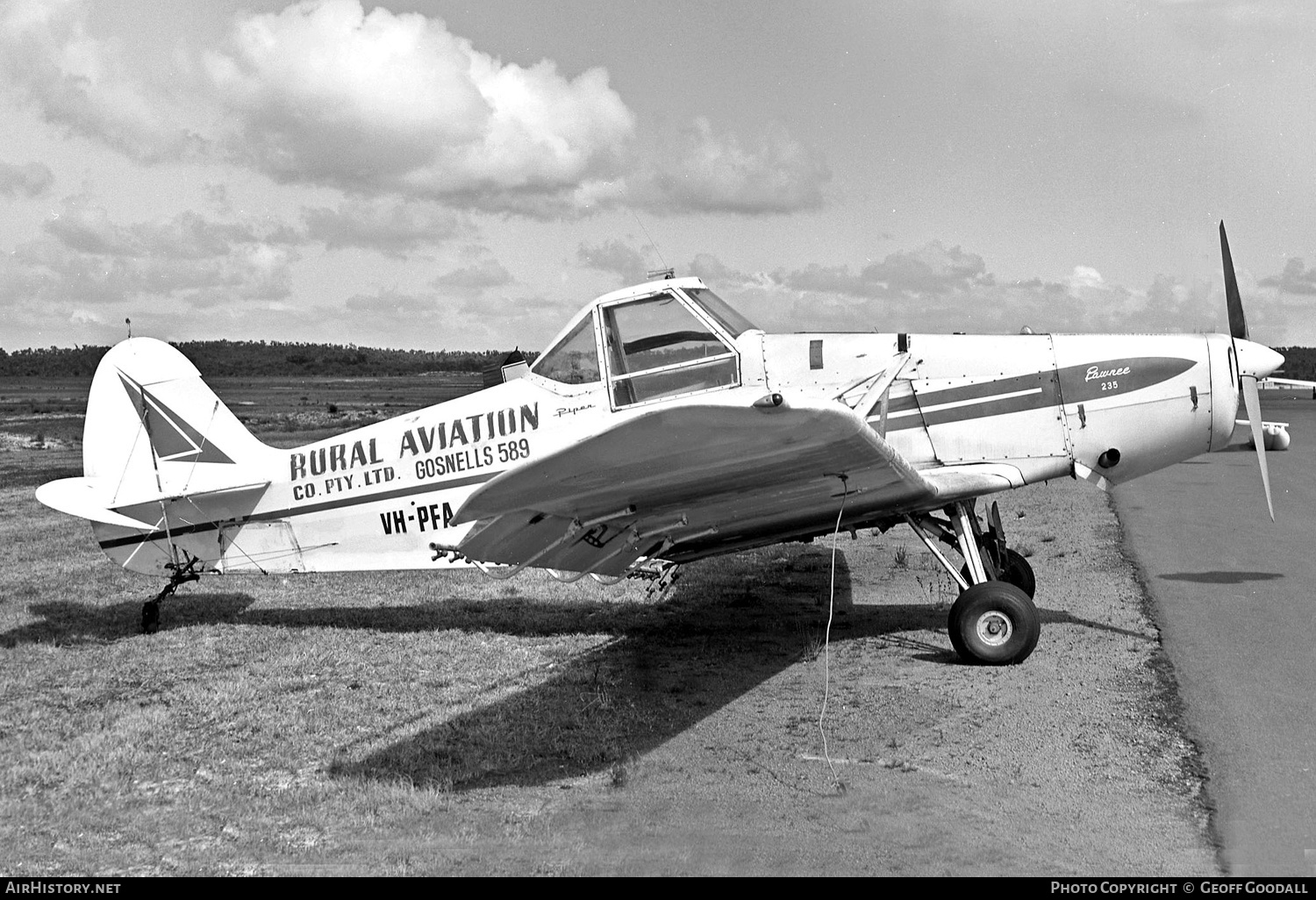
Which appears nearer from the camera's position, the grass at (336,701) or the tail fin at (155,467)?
the grass at (336,701)

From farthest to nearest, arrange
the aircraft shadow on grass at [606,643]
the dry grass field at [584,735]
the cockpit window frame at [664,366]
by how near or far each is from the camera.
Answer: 1. the cockpit window frame at [664,366]
2. the aircraft shadow on grass at [606,643]
3. the dry grass field at [584,735]

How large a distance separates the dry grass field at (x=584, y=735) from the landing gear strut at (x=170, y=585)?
0.16 meters

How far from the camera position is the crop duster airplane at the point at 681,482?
6.59 metres

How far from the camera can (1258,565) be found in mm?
9891

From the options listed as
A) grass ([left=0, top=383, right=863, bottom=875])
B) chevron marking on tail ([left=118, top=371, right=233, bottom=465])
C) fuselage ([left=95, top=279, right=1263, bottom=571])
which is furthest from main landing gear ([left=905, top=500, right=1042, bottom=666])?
chevron marking on tail ([left=118, top=371, right=233, bottom=465])

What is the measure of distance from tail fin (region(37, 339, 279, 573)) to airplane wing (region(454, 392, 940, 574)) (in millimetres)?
3309

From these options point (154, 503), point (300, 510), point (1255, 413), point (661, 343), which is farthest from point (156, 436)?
point (1255, 413)

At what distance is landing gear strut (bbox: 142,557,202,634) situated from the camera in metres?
8.40

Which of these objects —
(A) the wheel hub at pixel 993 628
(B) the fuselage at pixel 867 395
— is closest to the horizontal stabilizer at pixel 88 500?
(B) the fuselage at pixel 867 395

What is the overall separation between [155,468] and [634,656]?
14.0ft

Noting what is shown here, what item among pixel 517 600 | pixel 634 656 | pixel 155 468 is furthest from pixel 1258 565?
pixel 155 468

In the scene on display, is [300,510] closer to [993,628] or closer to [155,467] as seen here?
[155,467]

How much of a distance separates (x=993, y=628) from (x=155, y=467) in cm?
660

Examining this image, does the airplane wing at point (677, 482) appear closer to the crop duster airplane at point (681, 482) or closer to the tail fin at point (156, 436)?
the crop duster airplane at point (681, 482)
